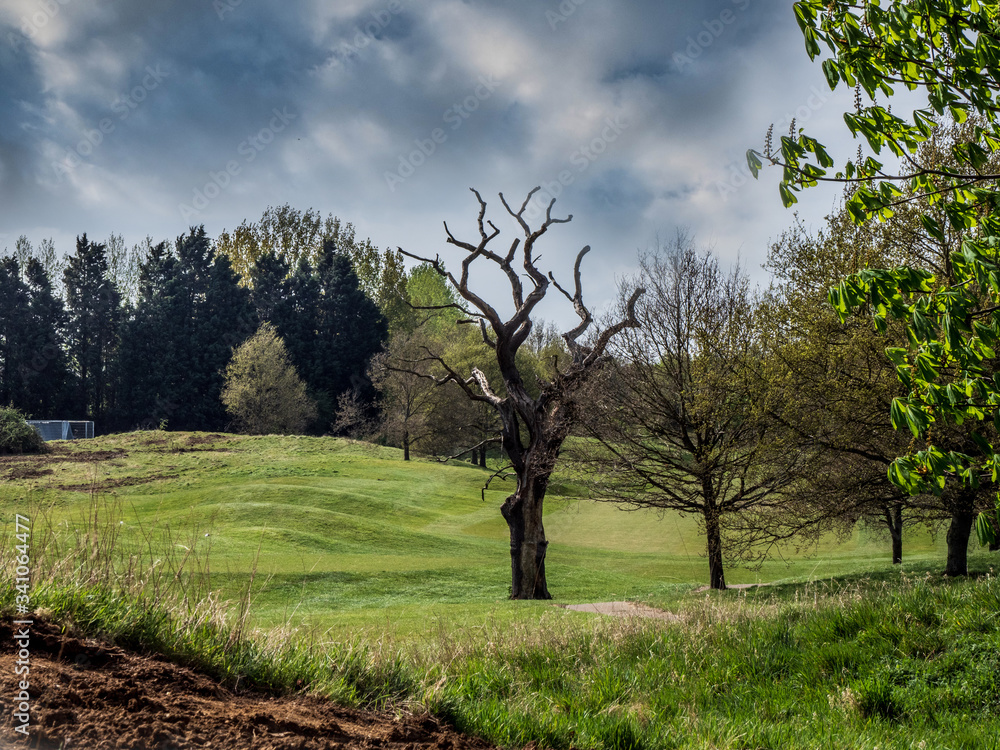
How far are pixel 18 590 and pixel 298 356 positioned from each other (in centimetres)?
5910

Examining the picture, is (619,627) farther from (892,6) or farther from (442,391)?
(442,391)

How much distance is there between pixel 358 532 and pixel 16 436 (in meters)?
20.6

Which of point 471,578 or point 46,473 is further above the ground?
point 46,473

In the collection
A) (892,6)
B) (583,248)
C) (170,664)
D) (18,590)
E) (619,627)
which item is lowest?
(619,627)

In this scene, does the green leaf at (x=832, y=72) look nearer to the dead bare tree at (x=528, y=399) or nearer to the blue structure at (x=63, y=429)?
the dead bare tree at (x=528, y=399)

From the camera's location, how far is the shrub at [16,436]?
3384 cm

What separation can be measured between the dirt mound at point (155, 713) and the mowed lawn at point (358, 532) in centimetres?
621

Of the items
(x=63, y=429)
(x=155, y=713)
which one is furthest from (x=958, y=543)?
(x=63, y=429)

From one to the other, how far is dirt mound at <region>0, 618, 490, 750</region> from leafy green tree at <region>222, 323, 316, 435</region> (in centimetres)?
5086

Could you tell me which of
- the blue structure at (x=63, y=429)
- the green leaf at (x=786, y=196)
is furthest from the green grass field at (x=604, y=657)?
the blue structure at (x=63, y=429)

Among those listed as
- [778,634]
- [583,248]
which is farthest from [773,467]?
[778,634]

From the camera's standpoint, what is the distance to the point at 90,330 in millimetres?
60250

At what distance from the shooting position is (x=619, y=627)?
7.18m

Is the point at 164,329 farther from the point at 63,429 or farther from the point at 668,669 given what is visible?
the point at 668,669
